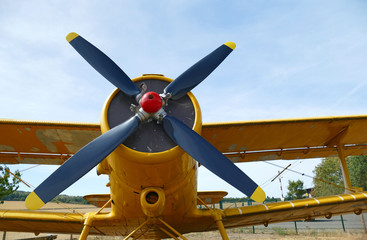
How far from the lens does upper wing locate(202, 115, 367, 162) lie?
6.30 m

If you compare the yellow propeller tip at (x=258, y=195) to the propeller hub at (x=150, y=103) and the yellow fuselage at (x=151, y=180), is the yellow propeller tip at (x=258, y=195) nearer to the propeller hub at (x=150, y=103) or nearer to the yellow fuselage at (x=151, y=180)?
the yellow fuselage at (x=151, y=180)

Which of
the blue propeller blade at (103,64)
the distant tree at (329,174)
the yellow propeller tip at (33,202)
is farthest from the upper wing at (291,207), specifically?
the distant tree at (329,174)

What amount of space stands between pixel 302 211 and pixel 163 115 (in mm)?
4825

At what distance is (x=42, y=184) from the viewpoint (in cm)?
355

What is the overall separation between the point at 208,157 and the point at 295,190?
54.5 m

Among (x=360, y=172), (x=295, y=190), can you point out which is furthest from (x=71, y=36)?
(x=295, y=190)

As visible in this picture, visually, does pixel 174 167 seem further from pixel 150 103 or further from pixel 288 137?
pixel 288 137

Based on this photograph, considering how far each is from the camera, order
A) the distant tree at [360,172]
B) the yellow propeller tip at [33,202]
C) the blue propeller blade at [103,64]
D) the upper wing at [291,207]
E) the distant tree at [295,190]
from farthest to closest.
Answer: the distant tree at [295,190] < the distant tree at [360,172] < the upper wing at [291,207] < the blue propeller blade at [103,64] < the yellow propeller tip at [33,202]

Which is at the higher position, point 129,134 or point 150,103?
point 150,103

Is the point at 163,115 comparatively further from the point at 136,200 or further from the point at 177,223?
the point at 177,223

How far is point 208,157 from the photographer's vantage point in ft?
12.7

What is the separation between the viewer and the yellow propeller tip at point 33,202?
3451 mm

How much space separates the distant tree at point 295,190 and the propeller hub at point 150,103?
5456 centimetres

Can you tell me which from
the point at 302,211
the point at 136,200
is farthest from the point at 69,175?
the point at 302,211
